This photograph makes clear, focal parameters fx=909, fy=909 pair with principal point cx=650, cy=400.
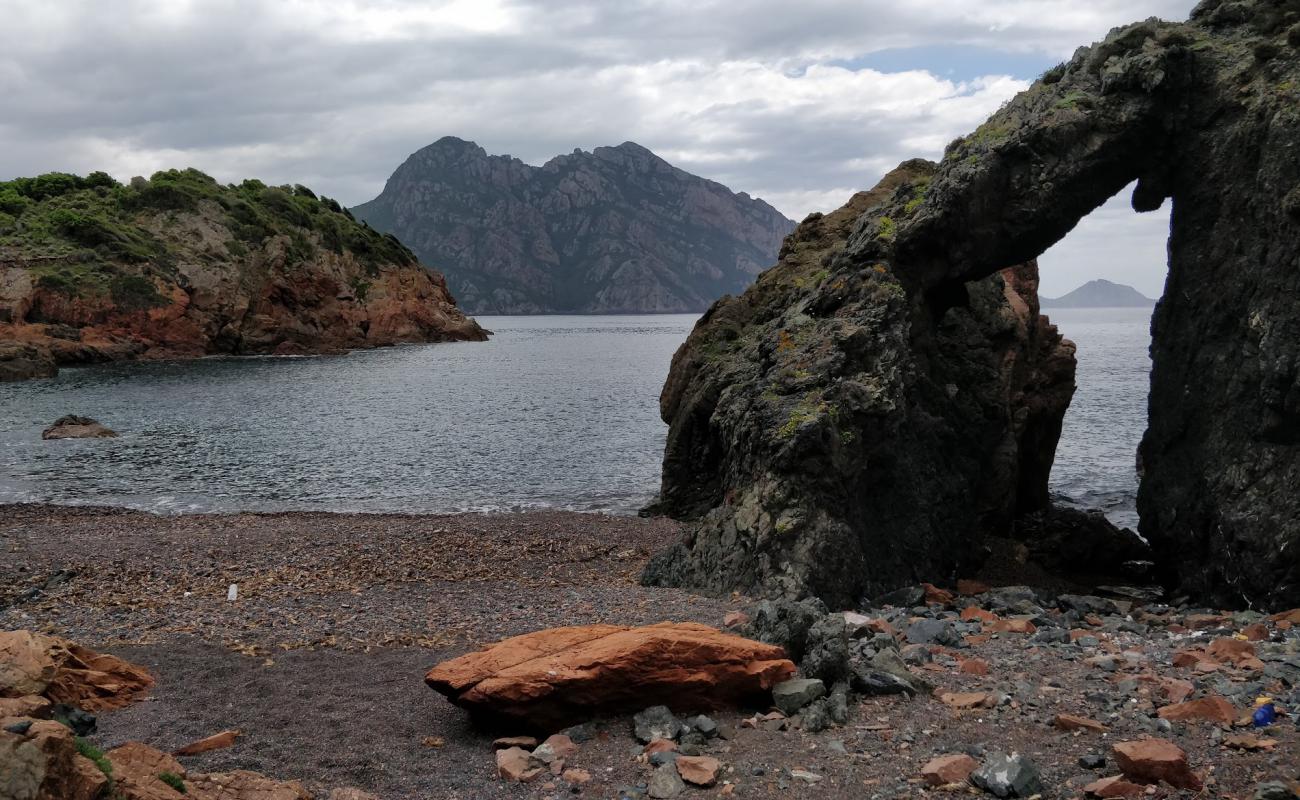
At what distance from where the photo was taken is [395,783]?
8.27 m

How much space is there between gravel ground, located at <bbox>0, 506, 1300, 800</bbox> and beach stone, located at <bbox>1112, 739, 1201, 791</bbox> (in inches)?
5.3

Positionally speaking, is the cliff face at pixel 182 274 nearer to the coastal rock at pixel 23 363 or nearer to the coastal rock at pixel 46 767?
the coastal rock at pixel 23 363

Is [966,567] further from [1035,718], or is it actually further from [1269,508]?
[1035,718]

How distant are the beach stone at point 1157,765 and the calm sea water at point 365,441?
70.1ft

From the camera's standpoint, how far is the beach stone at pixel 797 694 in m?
9.59

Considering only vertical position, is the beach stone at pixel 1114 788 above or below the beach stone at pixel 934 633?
above

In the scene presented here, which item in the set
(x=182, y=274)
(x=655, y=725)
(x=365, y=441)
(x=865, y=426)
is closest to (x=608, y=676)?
(x=655, y=725)

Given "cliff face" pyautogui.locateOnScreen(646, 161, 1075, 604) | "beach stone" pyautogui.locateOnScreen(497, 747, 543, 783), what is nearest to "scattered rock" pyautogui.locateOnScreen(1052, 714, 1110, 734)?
"beach stone" pyautogui.locateOnScreen(497, 747, 543, 783)

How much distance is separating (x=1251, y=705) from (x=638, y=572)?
11.4m

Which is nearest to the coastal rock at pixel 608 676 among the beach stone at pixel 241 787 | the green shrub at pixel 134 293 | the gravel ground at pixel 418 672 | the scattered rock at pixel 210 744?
the gravel ground at pixel 418 672

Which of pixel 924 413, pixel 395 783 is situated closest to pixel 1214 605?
pixel 924 413

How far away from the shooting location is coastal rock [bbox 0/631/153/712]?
8.20m

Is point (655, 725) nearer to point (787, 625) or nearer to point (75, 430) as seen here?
point (787, 625)

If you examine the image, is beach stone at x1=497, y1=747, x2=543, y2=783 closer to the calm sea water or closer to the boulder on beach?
the calm sea water
